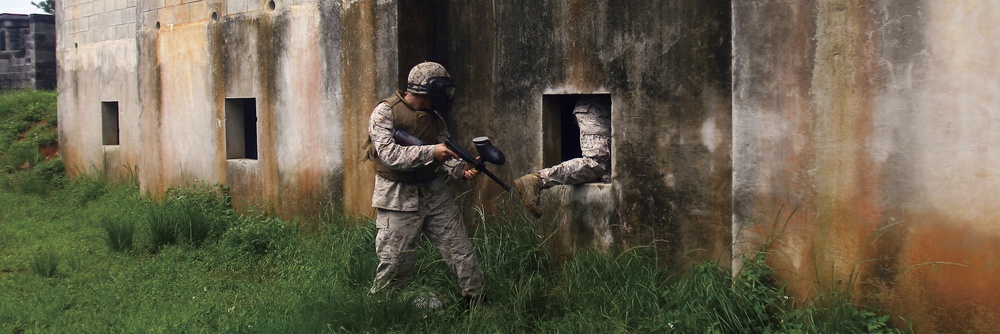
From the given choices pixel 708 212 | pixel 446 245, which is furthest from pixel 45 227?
pixel 708 212

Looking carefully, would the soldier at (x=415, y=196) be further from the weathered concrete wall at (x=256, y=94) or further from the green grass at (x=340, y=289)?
the weathered concrete wall at (x=256, y=94)

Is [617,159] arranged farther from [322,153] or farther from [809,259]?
[322,153]

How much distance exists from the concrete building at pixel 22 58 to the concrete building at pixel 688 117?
32.3 feet

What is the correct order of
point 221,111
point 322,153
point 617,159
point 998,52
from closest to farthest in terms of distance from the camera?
point 998,52 → point 617,159 → point 322,153 → point 221,111

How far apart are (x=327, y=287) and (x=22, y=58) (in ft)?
48.9

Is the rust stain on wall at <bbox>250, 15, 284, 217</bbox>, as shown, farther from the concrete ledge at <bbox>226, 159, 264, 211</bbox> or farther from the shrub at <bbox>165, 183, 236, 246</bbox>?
the shrub at <bbox>165, 183, 236, 246</bbox>

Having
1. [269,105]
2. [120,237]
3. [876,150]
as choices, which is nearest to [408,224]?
[876,150]

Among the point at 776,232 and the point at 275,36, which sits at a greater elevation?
the point at 275,36

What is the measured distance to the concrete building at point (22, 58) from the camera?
16734 mm

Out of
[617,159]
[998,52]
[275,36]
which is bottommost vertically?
[617,159]

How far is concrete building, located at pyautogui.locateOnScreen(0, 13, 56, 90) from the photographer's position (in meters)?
16.7

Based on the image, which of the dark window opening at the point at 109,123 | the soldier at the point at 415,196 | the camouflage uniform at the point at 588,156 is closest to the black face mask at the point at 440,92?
the soldier at the point at 415,196

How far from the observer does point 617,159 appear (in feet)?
17.8

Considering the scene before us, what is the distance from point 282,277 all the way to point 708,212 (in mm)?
3026
